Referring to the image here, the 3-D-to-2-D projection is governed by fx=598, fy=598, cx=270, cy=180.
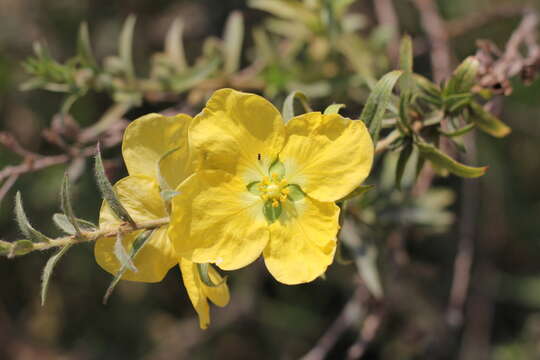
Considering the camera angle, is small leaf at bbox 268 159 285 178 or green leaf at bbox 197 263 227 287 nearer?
green leaf at bbox 197 263 227 287

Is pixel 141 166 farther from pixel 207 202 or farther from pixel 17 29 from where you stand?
pixel 17 29

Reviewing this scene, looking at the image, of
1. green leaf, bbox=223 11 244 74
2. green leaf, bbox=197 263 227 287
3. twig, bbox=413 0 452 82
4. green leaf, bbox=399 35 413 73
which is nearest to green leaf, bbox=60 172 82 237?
green leaf, bbox=197 263 227 287

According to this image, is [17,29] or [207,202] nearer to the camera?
[207,202]

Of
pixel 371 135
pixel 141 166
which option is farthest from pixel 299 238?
pixel 141 166

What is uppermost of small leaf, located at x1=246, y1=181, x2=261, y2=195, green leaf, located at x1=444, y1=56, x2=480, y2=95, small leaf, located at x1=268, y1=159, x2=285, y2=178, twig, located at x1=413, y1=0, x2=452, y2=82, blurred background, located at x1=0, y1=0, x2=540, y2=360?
green leaf, located at x1=444, y1=56, x2=480, y2=95

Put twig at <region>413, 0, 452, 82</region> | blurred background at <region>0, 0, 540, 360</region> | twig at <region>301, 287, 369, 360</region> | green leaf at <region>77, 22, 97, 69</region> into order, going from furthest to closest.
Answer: blurred background at <region>0, 0, 540, 360</region> < twig at <region>413, 0, 452, 82</region> < twig at <region>301, 287, 369, 360</region> < green leaf at <region>77, 22, 97, 69</region>

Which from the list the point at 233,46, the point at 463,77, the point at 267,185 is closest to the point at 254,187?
the point at 267,185

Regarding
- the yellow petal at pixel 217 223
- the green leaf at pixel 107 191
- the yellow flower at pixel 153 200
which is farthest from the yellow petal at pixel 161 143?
the green leaf at pixel 107 191

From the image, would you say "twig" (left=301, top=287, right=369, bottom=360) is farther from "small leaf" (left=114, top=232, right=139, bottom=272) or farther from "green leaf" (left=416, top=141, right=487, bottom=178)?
"small leaf" (left=114, top=232, right=139, bottom=272)
